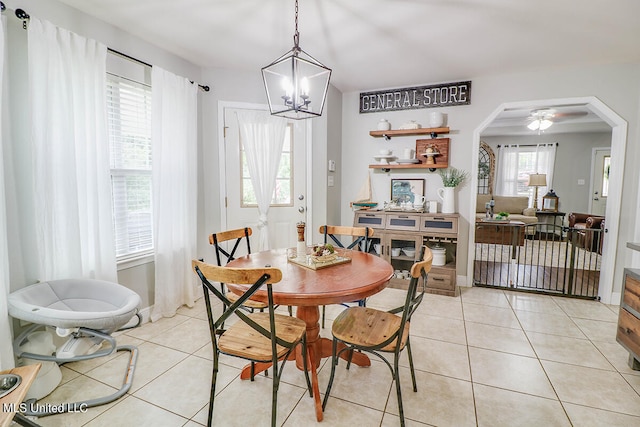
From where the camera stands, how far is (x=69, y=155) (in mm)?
2156

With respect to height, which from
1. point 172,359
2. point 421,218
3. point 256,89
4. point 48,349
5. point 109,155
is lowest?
point 172,359

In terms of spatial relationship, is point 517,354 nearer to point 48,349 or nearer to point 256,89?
point 48,349

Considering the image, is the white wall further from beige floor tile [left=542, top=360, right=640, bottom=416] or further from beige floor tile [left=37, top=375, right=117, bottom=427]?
beige floor tile [left=37, top=375, right=117, bottom=427]

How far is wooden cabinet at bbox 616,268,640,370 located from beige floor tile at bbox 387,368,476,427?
1.14 meters

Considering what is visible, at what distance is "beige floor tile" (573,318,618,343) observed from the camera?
2.65 meters

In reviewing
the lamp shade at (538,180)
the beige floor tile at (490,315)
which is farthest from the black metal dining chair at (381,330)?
the lamp shade at (538,180)

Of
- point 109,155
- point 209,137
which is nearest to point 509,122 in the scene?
point 209,137

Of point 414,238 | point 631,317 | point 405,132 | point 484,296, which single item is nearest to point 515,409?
point 631,317

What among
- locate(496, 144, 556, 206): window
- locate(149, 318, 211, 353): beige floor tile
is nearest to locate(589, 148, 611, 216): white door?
locate(496, 144, 556, 206): window

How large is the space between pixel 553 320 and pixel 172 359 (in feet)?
10.9

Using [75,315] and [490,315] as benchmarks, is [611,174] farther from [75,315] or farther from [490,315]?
[75,315]

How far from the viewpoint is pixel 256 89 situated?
3574mm

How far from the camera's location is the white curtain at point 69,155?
200 centimetres

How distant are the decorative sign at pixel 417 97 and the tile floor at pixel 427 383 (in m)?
2.52
